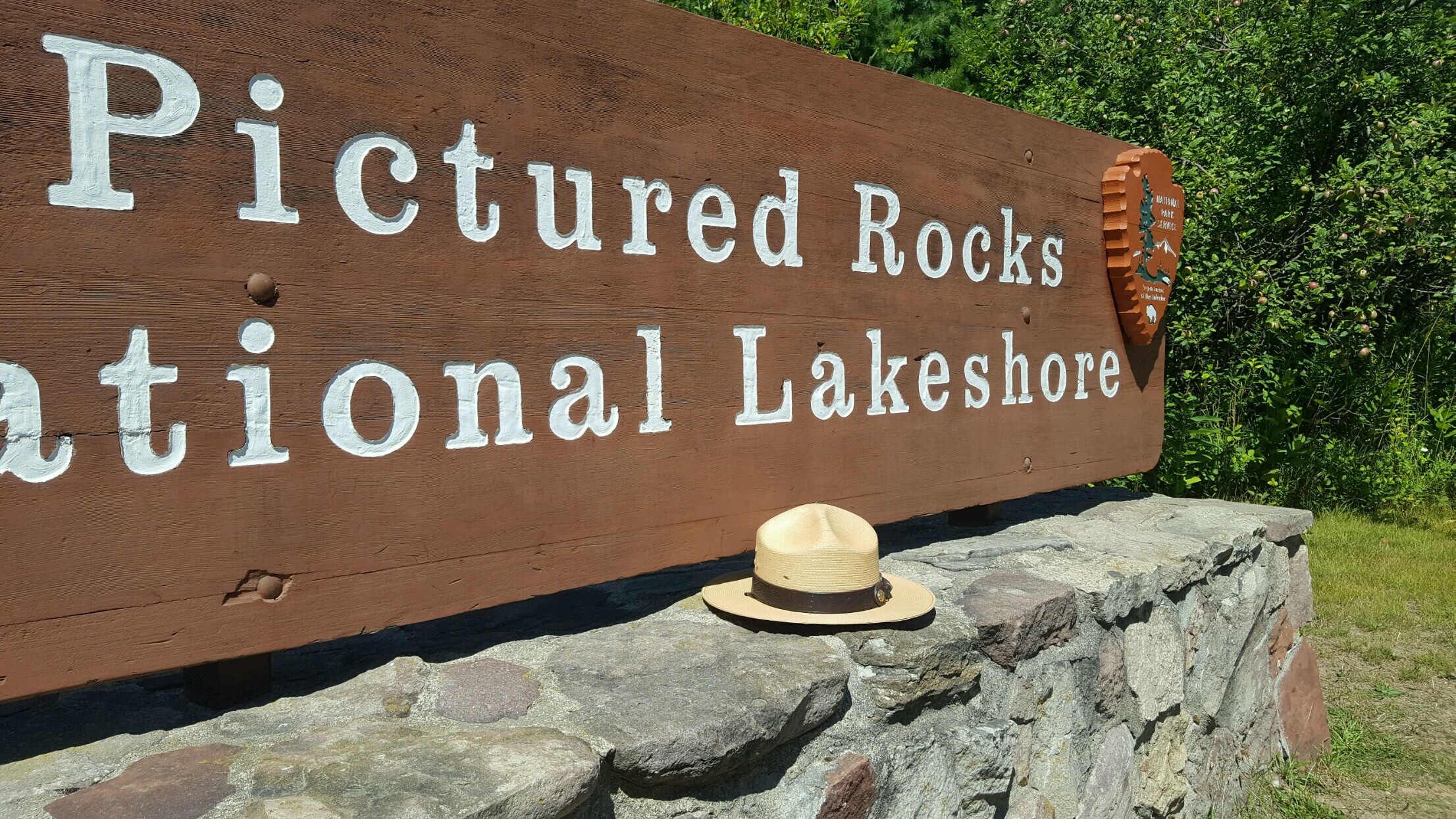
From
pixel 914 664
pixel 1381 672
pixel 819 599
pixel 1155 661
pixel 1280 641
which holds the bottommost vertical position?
pixel 1381 672

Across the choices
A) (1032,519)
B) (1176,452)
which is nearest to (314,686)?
(1032,519)

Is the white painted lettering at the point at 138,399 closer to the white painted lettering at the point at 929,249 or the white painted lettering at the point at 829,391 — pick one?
the white painted lettering at the point at 829,391

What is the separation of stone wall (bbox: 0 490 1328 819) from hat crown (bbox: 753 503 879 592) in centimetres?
9

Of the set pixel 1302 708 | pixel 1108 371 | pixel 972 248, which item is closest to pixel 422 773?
pixel 972 248

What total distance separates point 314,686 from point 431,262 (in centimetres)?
64

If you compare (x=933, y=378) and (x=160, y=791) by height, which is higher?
(x=933, y=378)

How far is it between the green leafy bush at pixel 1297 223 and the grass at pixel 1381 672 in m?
0.63

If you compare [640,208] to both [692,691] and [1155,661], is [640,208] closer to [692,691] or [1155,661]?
[692,691]

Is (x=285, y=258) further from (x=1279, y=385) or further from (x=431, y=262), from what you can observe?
(x=1279, y=385)

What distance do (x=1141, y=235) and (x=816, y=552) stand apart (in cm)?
173

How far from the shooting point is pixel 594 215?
5.48 feet

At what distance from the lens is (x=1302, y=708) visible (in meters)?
3.32

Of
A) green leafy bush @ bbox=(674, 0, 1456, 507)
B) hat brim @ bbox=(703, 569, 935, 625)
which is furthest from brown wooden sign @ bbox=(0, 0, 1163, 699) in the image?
green leafy bush @ bbox=(674, 0, 1456, 507)

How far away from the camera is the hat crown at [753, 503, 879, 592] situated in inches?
71.6
